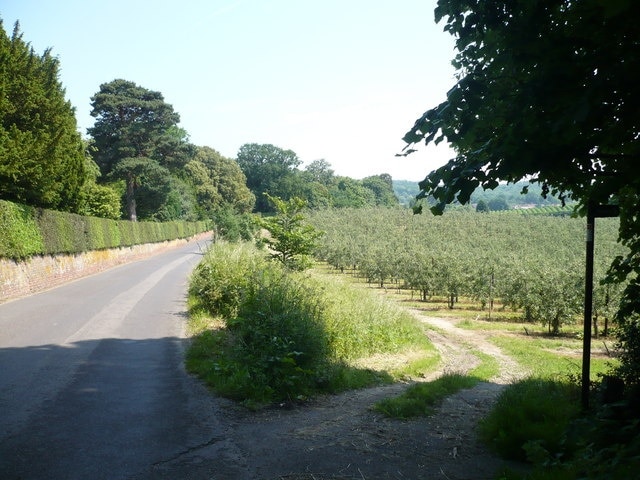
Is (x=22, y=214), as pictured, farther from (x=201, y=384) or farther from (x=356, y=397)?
(x=356, y=397)

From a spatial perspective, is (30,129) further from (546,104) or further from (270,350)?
(546,104)

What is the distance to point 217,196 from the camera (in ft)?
Result: 260

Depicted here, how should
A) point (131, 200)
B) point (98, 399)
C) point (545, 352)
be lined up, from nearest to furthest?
point (98, 399)
point (545, 352)
point (131, 200)

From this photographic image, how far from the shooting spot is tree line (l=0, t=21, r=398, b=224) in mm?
22578

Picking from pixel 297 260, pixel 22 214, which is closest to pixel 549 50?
pixel 297 260

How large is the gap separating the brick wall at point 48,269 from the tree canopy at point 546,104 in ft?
61.0

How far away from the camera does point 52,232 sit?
2442cm

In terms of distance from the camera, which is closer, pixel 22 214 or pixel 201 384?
pixel 201 384

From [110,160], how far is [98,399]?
44.6 meters

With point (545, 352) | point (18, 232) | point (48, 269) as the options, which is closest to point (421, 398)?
point (545, 352)

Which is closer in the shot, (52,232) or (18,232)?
(18,232)

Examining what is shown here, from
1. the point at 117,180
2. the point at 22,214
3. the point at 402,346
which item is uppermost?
the point at 117,180

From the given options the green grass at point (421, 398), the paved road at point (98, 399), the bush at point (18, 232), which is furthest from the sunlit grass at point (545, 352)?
the bush at point (18, 232)

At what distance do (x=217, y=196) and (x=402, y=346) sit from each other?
65.6 meters
